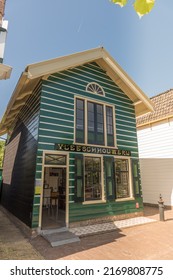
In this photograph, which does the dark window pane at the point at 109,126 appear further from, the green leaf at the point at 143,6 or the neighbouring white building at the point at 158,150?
the green leaf at the point at 143,6

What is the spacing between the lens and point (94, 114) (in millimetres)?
9711

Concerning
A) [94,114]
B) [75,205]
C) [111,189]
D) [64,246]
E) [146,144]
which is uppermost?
[94,114]

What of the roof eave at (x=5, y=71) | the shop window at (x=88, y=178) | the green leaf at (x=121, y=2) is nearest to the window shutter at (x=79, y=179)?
the shop window at (x=88, y=178)

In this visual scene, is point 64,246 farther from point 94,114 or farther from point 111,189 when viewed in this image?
point 94,114

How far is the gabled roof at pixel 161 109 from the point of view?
12.6 meters

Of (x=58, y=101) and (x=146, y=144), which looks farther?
(x=146, y=144)

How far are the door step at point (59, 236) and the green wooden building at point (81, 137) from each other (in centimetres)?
48

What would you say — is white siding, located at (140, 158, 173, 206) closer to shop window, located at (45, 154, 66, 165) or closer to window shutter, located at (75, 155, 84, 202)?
window shutter, located at (75, 155, 84, 202)

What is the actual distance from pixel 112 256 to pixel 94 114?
21.8ft

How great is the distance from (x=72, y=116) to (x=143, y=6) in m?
7.07

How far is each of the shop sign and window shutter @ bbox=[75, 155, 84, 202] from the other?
40 cm

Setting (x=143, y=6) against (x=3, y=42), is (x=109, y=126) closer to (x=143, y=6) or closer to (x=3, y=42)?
(x=3, y=42)

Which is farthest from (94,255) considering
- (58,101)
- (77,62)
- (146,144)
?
(146,144)

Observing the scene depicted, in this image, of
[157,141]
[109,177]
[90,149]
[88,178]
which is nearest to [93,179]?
[88,178]
